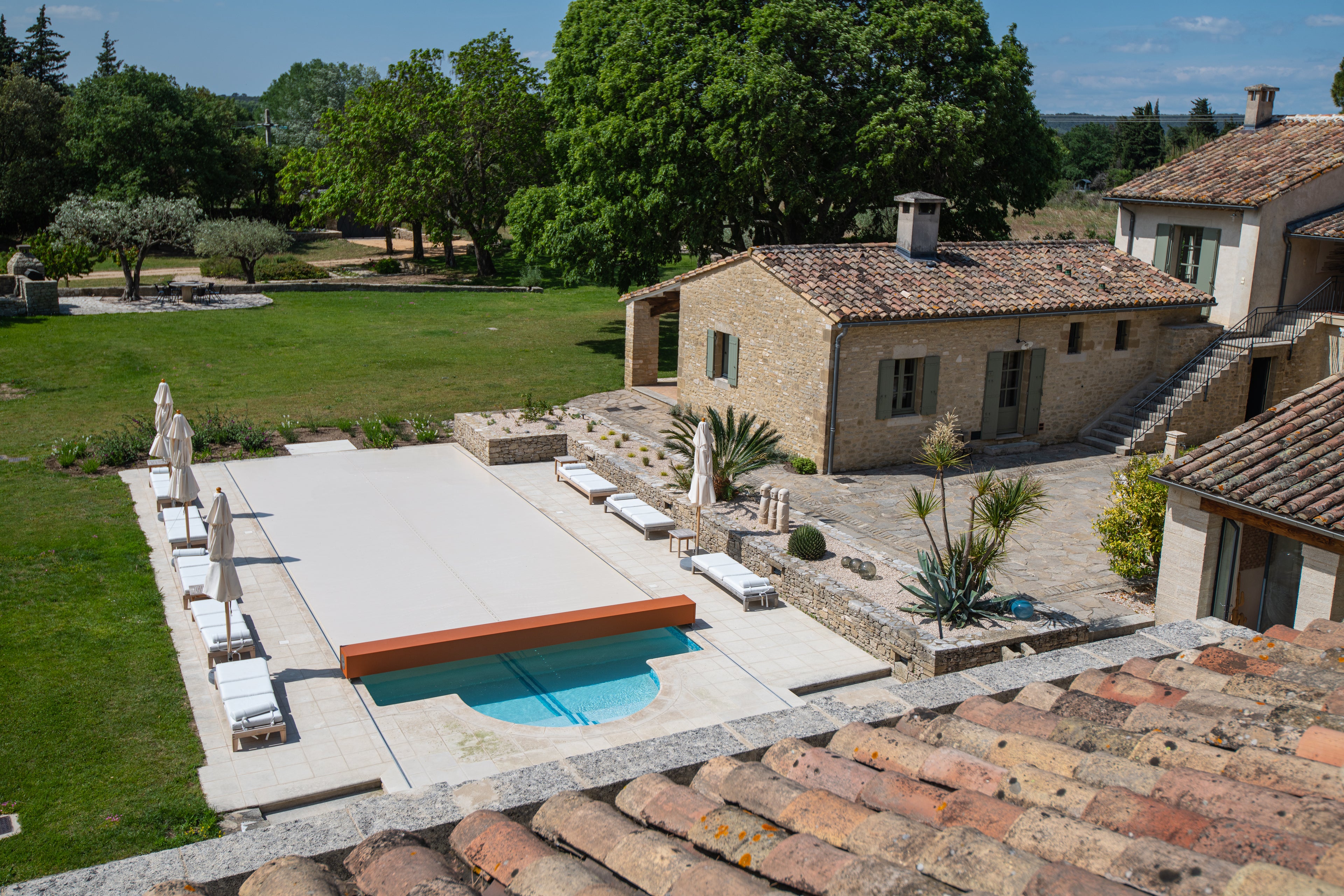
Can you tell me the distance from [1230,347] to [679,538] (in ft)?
48.1

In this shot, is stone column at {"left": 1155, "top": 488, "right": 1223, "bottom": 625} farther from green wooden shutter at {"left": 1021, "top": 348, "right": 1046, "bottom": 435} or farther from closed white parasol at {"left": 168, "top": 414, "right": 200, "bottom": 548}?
closed white parasol at {"left": 168, "top": 414, "right": 200, "bottom": 548}

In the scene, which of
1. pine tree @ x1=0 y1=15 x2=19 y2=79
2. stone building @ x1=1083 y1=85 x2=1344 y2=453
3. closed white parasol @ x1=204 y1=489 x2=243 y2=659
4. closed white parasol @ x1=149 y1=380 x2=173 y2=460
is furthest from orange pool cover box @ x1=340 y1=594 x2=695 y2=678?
pine tree @ x1=0 y1=15 x2=19 y2=79

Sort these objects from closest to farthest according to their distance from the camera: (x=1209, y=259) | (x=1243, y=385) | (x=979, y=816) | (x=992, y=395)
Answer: (x=979, y=816), (x=992, y=395), (x=1243, y=385), (x=1209, y=259)

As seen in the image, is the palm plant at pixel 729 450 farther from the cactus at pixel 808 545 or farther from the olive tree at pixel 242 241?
the olive tree at pixel 242 241

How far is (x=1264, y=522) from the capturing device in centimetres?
1127

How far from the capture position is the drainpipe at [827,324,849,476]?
2023 centimetres

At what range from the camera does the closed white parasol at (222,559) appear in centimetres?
1217

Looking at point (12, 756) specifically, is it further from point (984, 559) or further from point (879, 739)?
point (984, 559)

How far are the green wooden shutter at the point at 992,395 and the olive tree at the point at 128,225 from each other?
30540mm

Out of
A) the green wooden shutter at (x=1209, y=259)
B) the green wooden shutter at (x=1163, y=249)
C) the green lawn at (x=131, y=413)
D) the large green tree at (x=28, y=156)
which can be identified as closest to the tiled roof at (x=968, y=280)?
the green wooden shutter at (x=1209, y=259)

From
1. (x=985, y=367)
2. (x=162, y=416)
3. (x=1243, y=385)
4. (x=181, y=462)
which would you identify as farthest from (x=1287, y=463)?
(x=162, y=416)

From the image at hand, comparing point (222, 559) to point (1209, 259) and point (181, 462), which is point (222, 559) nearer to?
point (181, 462)

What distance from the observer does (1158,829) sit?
444cm

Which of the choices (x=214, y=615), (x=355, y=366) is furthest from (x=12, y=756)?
(x=355, y=366)
